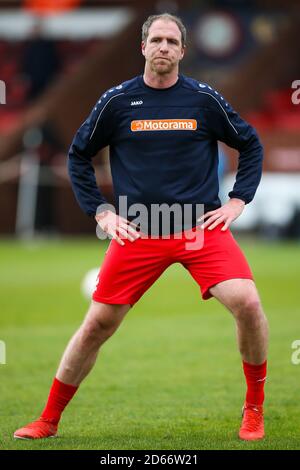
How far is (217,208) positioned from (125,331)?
4.83 m

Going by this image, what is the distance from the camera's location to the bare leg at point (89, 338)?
624 centimetres

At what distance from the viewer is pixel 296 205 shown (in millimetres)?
22719

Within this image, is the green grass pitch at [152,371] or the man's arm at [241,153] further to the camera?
the green grass pitch at [152,371]

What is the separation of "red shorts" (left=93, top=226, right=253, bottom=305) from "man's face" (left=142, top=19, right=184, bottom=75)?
3.15 ft

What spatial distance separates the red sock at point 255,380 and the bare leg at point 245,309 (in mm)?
127

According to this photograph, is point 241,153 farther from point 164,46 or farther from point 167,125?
point 164,46

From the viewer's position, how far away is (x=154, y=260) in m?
6.27

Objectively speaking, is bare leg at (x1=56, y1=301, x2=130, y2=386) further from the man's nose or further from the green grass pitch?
the man's nose

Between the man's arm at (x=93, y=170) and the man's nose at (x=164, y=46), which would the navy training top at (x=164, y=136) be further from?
the man's nose at (x=164, y=46)

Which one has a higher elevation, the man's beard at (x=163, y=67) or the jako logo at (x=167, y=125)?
the man's beard at (x=163, y=67)

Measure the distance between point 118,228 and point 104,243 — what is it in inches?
645

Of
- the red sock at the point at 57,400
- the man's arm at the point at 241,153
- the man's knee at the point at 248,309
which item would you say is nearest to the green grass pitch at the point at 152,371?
the red sock at the point at 57,400

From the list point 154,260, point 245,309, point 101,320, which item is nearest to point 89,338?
point 101,320
